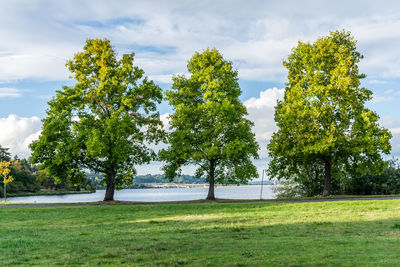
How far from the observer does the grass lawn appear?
9.64m

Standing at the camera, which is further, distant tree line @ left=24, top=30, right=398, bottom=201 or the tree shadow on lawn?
distant tree line @ left=24, top=30, right=398, bottom=201

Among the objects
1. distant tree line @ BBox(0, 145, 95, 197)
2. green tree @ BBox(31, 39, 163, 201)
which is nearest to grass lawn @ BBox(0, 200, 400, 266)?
green tree @ BBox(31, 39, 163, 201)

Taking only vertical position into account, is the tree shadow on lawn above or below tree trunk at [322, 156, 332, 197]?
below

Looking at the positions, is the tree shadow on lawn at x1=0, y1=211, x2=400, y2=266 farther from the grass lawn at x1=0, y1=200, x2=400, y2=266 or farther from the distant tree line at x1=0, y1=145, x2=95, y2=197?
the distant tree line at x1=0, y1=145, x2=95, y2=197

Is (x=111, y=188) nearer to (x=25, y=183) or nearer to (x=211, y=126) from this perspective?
(x=211, y=126)

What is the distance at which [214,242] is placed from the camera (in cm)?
1221

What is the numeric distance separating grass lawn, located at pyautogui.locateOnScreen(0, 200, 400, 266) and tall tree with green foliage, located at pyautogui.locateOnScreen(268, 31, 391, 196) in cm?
1547

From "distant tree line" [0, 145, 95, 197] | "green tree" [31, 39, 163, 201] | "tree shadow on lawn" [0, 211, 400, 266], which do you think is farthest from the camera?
"distant tree line" [0, 145, 95, 197]

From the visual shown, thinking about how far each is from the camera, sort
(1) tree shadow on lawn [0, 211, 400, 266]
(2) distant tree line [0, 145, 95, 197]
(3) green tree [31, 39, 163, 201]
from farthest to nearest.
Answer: (2) distant tree line [0, 145, 95, 197]
(3) green tree [31, 39, 163, 201]
(1) tree shadow on lawn [0, 211, 400, 266]

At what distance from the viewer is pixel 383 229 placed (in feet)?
47.4

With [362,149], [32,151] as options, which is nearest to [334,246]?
[362,149]

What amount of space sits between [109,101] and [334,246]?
28162 millimetres

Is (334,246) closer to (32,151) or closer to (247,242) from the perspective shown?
(247,242)

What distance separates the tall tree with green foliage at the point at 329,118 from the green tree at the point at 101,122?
1265cm
